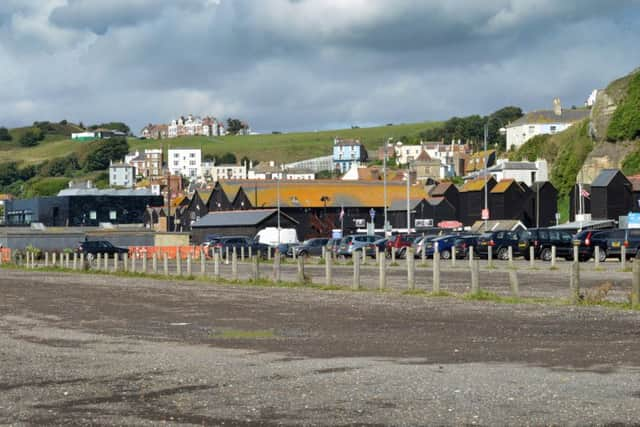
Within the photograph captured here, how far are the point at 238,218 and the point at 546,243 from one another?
2206 inches

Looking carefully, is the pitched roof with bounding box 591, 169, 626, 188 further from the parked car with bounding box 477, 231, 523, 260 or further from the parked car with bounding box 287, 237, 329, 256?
the parked car with bounding box 477, 231, 523, 260

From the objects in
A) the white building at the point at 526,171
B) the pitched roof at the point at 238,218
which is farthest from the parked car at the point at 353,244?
the white building at the point at 526,171

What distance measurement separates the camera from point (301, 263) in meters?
36.9

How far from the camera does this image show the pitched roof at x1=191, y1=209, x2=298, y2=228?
108 meters

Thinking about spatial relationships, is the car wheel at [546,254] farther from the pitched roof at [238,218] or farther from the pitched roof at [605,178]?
the pitched roof at [605,178]

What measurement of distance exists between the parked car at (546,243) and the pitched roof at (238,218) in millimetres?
48538

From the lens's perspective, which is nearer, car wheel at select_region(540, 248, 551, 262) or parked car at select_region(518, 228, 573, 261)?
car wheel at select_region(540, 248, 551, 262)

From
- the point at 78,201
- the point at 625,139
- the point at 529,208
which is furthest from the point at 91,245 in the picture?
the point at 78,201

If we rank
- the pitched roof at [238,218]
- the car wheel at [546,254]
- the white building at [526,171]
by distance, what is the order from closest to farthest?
Answer: the car wheel at [546,254], the pitched roof at [238,218], the white building at [526,171]

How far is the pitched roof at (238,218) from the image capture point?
108 metres

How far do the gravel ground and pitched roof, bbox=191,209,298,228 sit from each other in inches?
3144

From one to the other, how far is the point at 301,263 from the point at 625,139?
312 ft

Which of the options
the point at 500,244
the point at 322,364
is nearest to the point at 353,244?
the point at 500,244

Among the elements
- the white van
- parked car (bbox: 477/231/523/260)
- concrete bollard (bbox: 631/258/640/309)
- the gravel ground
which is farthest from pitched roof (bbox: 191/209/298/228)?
concrete bollard (bbox: 631/258/640/309)
